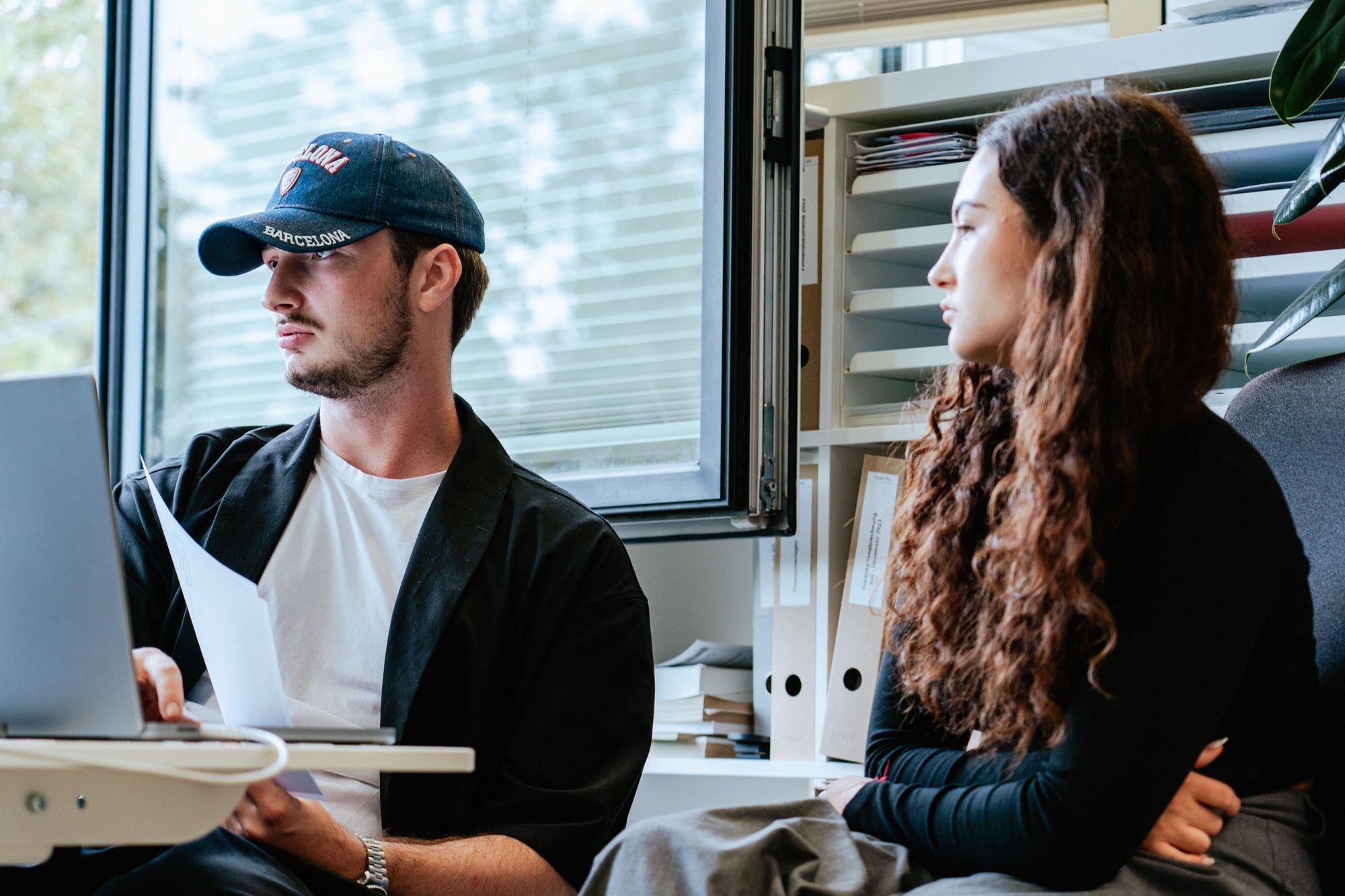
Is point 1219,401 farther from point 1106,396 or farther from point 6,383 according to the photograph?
point 6,383

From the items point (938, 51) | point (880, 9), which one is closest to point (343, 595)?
point (880, 9)

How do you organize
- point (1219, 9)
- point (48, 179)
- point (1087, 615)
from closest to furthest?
point (1087, 615) < point (1219, 9) < point (48, 179)

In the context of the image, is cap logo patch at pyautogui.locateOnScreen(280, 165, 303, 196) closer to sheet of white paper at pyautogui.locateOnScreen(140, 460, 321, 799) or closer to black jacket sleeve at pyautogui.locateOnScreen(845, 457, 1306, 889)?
sheet of white paper at pyautogui.locateOnScreen(140, 460, 321, 799)

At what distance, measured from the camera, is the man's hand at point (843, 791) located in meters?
1.17

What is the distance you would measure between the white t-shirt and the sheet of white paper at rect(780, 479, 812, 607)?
59 centimetres

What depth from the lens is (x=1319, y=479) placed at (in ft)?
4.15

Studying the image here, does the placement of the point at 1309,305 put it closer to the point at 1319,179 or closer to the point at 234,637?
the point at 1319,179

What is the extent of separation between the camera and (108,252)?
247 cm

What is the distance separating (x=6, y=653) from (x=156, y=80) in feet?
6.22

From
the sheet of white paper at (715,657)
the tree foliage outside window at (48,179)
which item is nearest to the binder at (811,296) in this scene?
the sheet of white paper at (715,657)

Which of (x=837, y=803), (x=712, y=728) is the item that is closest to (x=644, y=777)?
(x=712, y=728)

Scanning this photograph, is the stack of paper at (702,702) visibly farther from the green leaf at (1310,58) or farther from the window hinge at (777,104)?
the green leaf at (1310,58)

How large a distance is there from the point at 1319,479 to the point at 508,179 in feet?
4.30

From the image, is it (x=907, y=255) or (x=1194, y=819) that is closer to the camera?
(x=1194, y=819)
